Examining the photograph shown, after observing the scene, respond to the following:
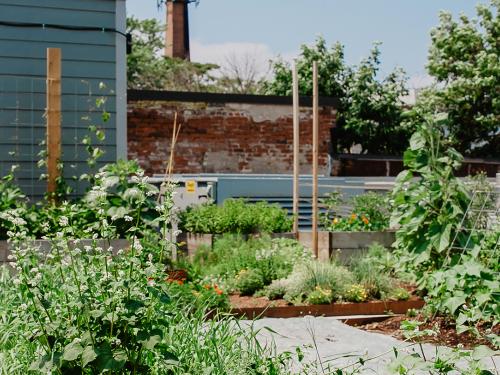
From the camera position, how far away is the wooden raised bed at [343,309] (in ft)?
22.6

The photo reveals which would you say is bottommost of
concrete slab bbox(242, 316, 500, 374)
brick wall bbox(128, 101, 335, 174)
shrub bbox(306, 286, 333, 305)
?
concrete slab bbox(242, 316, 500, 374)

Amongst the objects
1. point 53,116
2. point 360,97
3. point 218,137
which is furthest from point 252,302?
point 360,97

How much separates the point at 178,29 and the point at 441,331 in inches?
1164

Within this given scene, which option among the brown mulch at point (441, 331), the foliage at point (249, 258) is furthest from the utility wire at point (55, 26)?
the brown mulch at point (441, 331)

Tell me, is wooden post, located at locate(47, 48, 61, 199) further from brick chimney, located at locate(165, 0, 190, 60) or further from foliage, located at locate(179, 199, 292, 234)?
brick chimney, located at locate(165, 0, 190, 60)

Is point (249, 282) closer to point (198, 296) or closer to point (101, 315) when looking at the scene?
point (198, 296)

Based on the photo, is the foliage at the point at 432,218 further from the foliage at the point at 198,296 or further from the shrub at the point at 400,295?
the foliage at the point at 198,296

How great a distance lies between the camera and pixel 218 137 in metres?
17.5

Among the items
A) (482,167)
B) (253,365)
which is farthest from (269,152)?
(253,365)

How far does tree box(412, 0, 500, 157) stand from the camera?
21.7 m

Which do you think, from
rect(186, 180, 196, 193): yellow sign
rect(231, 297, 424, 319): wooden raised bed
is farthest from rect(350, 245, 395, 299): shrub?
rect(186, 180, 196, 193): yellow sign

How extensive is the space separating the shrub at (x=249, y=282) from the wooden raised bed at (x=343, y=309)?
55cm

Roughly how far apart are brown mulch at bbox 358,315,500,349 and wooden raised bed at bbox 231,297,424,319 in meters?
0.14

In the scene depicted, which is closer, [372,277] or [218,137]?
[372,277]
